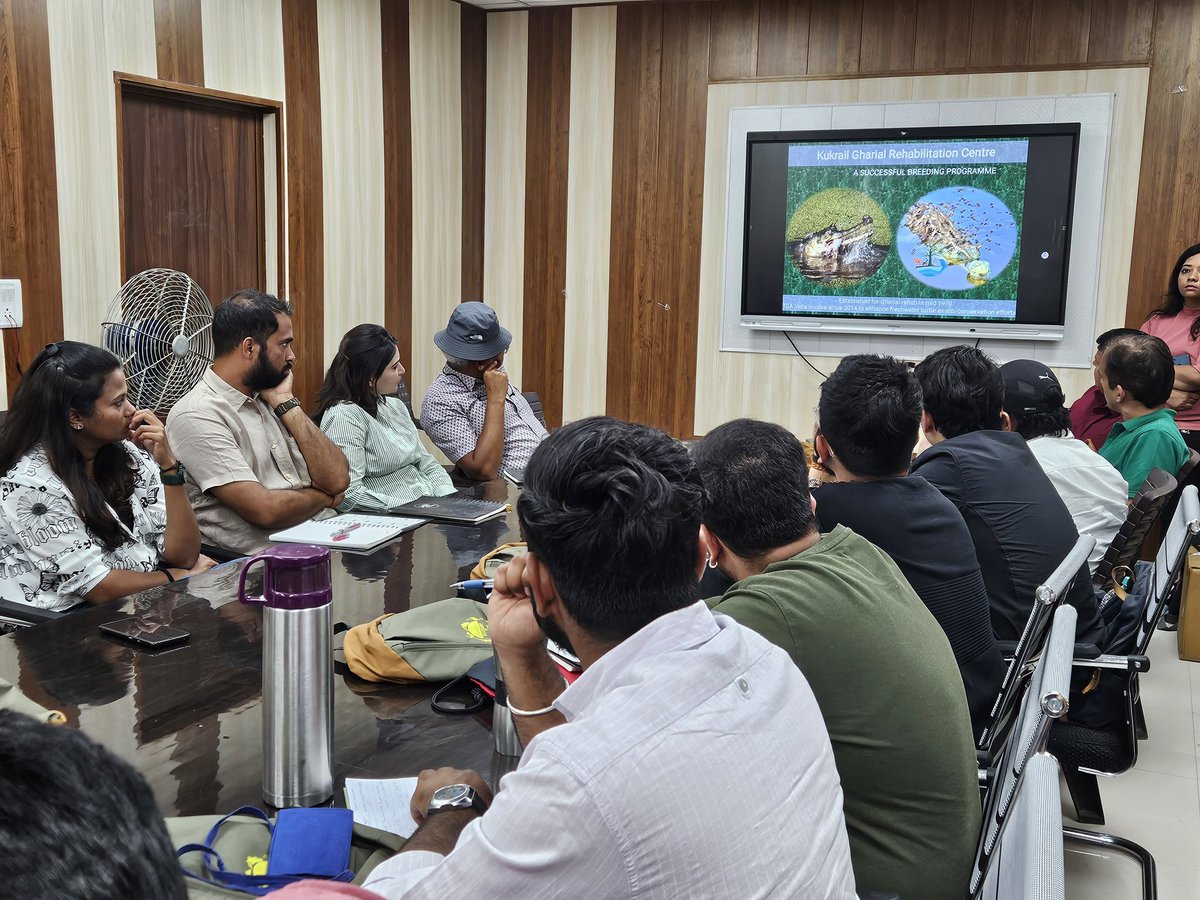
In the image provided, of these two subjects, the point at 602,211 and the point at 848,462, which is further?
the point at 602,211

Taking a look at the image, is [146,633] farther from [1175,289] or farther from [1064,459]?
[1175,289]

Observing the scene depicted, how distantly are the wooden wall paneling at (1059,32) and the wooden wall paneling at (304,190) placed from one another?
10.7 feet

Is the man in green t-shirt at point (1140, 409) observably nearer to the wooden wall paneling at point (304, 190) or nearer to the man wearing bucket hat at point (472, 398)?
the man wearing bucket hat at point (472, 398)

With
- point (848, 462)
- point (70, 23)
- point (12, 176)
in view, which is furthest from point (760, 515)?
point (70, 23)

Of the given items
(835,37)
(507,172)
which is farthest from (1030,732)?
(507,172)

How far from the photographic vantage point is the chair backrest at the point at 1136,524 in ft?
8.57

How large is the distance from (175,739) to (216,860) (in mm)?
355

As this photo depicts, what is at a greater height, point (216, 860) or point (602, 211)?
point (602, 211)

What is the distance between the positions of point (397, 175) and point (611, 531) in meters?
4.62

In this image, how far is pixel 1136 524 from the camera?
265 centimetres

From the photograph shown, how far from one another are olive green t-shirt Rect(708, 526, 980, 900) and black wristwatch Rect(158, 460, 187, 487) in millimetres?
1699

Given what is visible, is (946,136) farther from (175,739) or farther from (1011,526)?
(175,739)

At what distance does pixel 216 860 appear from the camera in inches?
45.6

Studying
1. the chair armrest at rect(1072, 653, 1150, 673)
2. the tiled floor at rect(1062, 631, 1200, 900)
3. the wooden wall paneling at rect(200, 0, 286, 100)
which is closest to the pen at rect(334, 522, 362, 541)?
the chair armrest at rect(1072, 653, 1150, 673)
